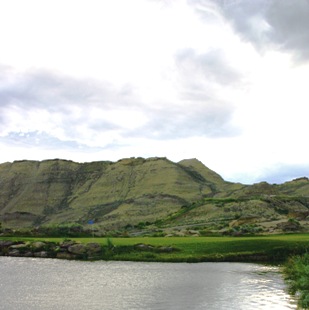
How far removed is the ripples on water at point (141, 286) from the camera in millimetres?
20844

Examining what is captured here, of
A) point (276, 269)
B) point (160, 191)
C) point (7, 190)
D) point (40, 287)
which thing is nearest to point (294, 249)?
point (276, 269)

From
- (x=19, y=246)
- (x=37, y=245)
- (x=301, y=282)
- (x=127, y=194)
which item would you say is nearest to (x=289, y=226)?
(x=37, y=245)

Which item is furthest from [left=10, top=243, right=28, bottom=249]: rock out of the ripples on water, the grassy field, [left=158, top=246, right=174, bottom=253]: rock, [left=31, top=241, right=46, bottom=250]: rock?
[left=158, top=246, right=174, bottom=253]: rock

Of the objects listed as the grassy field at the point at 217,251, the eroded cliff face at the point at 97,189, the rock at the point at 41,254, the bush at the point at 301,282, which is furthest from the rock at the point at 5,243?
the eroded cliff face at the point at 97,189

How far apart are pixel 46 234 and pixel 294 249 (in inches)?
1256

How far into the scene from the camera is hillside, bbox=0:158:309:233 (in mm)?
101188

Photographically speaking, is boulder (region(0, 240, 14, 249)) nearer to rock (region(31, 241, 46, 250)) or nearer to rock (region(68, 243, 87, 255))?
rock (region(31, 241, 46, 250))

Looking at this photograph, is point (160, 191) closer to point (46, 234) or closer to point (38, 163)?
point (38, 163)

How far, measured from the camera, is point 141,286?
2561 cm

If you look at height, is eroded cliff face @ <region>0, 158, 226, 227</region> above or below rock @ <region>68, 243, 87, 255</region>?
above

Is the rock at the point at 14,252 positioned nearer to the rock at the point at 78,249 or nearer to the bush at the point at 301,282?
the rock at the point at 78,249

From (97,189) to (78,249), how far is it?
388 feet

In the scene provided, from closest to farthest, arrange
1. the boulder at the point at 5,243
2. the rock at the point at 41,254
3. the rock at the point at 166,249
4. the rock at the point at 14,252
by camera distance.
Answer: the rock at the point at 166,249
the rock at the point at 41,254
the rock at the point at 14,252
the boulder at the point at 5,243

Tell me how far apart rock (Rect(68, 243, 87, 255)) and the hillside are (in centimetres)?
5043
